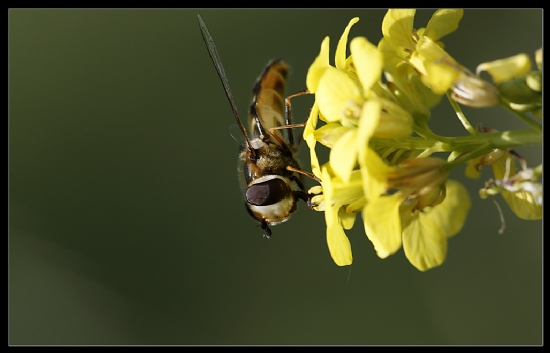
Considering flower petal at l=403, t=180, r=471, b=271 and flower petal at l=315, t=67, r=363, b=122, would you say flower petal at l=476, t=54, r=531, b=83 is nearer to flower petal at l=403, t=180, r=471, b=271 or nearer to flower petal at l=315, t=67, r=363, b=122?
flower petal at l=315, t=67, r=363, b=122

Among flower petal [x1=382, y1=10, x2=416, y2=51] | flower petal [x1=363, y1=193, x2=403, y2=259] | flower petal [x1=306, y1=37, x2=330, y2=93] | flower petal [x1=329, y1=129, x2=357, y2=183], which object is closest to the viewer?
flower petal [x1=329, y1=129, x2=357, y2=183]

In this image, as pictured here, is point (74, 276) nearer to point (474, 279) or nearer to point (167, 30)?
point (167, 30)

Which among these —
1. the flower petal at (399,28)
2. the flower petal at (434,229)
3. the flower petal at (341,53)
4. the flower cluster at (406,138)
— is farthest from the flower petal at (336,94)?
the flower petal at (434,229)

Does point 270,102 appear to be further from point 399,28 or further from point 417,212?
point 417,212

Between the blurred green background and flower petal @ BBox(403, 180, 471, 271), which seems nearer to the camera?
flower petal @ BBox(403, 180, 471, 271)

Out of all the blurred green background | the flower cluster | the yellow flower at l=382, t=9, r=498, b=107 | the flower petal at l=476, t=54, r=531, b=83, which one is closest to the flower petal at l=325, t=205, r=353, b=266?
the flower cluster

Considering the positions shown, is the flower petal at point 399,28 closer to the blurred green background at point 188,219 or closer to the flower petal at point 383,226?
the flower petal at point 383,226

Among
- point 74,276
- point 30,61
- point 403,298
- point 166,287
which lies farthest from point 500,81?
point 30,61

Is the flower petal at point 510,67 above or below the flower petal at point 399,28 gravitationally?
below
